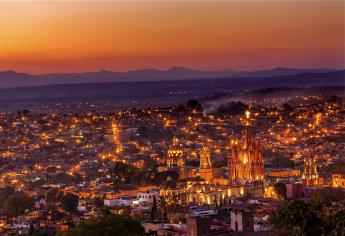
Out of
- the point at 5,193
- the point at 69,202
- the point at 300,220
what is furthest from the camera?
the point at 5,193

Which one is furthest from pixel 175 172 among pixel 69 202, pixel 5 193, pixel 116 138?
pixel 116 138

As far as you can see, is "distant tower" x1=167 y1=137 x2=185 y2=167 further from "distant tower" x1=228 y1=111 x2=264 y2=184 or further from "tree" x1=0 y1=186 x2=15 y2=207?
"tree" x1=0 y1=186 x2=15 y2=207

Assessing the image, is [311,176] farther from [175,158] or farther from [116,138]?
[116,138]

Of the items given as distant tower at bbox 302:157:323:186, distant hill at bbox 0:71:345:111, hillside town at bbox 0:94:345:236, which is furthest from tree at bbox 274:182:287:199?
distant hill at bbox 0:71:345:111

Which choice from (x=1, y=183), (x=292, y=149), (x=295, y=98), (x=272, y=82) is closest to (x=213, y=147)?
(x=292, y=149)

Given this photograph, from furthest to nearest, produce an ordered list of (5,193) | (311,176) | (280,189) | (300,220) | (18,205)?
1. (5,193)
2. (311,176)
3. (280,189)
4. (18,205)
5. (300,220)
